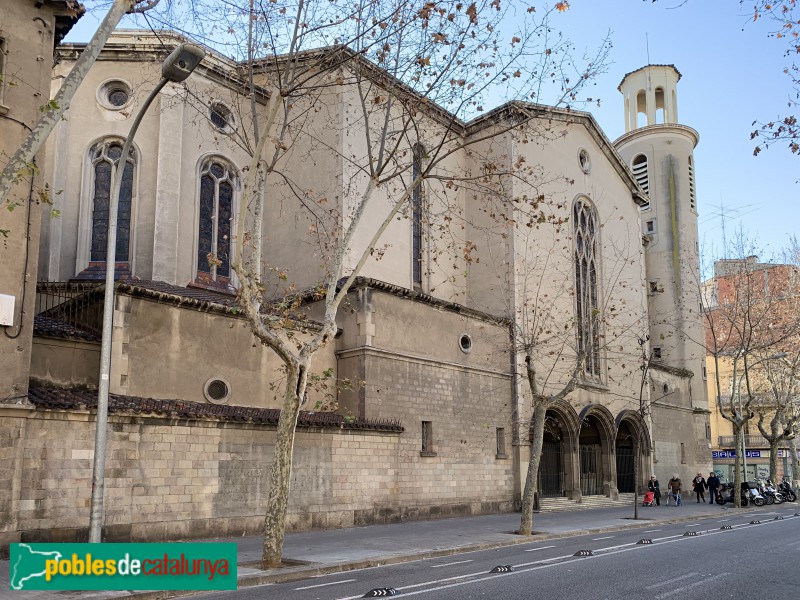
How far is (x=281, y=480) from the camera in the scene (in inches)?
487

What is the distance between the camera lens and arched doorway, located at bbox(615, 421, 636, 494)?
34.8 m

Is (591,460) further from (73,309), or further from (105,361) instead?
(105,361)

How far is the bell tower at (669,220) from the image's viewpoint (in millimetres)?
41844

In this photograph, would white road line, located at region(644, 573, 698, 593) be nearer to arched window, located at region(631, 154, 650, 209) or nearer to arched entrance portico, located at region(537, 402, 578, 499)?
arched entrance portico, located at region(537, 402, 578, 499)

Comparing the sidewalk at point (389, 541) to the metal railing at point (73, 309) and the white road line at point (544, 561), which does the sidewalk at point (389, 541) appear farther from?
the metal railing at point (73, 309)

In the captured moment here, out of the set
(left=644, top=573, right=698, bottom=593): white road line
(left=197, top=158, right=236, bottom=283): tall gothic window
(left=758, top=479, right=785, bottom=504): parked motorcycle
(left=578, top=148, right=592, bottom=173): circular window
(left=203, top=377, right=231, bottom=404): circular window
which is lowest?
(left=758, top=479, right=785, bottom=504): parked motorcycle

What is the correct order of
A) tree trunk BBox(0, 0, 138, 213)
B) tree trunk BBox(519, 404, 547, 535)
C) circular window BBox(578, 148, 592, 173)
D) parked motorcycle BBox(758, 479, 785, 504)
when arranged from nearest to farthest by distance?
1. tree trunk BBox(0, 0, 138, 213)
2. tree trunk BBox(519, 404, 547, 535)
3. circular window BBox(578, 148, 592, 173)
4. parked motorcycle BBox(758, 479, 785, 504)

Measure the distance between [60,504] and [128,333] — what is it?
4.48m

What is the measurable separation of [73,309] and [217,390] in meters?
3.91

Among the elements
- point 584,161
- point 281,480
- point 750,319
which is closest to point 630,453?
point 750,319

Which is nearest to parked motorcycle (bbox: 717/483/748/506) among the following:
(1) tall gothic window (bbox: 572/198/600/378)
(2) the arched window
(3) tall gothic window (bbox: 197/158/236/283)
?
(1) tall gothic window (bbox: 572/198/600/378)

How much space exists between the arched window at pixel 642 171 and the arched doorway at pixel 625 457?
14335 mm

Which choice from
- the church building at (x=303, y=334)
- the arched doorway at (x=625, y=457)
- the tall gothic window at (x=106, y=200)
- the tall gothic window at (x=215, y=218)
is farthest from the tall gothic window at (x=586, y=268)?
the tall gothic window at (x=106, y=200)

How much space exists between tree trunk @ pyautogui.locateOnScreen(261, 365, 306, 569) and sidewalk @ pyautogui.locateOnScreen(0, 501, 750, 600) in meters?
0.31
